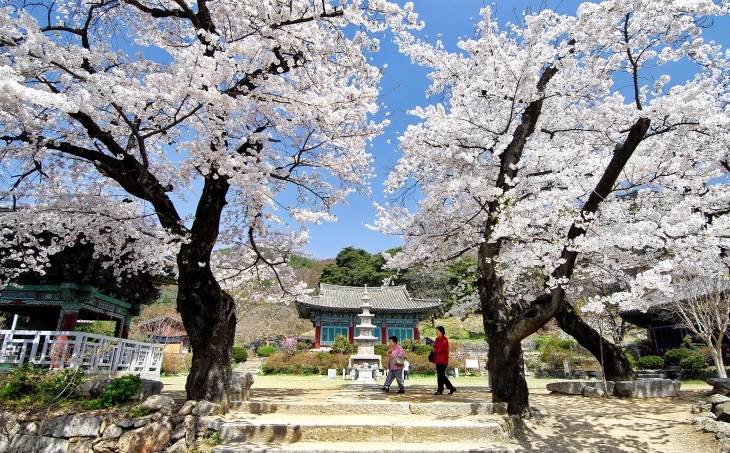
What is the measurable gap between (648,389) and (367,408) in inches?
250

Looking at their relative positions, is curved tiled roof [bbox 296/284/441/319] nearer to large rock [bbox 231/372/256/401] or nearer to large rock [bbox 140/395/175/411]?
large rock [bbox 231/372/256/401]

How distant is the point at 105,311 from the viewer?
1007 centimetres


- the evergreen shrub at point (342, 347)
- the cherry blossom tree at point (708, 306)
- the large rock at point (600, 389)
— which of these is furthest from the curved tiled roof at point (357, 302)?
the large rock at point (600, 389)

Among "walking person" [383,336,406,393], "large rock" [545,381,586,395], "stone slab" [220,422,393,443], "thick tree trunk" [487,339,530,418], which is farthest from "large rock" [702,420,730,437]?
"walking person" [383,336,406,393]

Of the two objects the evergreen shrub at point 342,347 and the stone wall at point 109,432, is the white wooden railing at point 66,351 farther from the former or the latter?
the evergreen shrub at point 342,347

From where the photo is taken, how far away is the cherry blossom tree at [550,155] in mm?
5516

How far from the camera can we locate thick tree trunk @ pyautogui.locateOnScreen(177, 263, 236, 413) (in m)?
5.77

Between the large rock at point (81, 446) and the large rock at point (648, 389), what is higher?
the large rock at point (648, 389)

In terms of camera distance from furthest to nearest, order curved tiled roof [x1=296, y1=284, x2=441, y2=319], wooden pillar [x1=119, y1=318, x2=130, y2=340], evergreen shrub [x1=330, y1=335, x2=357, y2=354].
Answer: curved tiled roof [x1=296, y1=284, x2=441, y2=319] → evergreen shrub [x1=330, y1=335, x2=357, y2=354] → wooden pillar [x1=119, y1=318, x2=130, y2=340]

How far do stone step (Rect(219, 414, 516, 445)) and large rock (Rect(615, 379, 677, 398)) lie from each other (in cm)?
475

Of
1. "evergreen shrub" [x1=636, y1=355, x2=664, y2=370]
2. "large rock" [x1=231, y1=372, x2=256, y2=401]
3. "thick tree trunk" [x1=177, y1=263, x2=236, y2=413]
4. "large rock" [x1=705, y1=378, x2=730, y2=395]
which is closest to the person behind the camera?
"thick tree trunk" [x1=177, y1=263, x2=236, y2=413]

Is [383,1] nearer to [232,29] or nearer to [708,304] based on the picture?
[232,29]

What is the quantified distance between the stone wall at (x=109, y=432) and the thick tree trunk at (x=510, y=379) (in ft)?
13.6

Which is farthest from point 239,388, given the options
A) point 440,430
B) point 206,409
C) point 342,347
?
point 342,347
